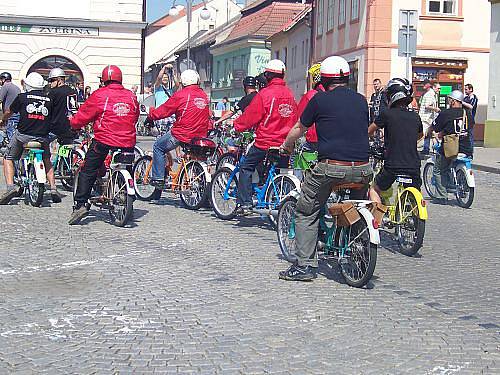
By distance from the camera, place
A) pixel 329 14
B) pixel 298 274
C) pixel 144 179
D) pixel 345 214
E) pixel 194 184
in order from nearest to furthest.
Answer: pixel 345 214, pixel 298 274, pixel 194 184, pixel 144 179, pixel 329 14

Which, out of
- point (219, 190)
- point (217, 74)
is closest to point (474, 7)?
point (219, 190)

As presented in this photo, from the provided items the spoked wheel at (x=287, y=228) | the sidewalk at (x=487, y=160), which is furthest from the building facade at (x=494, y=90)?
the spoked wheel at (x=287, y=228)

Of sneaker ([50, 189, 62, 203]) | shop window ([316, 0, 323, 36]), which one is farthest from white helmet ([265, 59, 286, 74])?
shop window ([316, 0, 323, 36])

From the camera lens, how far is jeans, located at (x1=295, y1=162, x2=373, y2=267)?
7.60 metres

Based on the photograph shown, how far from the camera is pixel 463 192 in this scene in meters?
13.8

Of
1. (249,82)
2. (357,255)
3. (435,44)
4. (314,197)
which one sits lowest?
(357,255)

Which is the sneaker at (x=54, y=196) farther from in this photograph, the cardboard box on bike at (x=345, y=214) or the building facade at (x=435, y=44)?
the building facade at (x=435, y=44)

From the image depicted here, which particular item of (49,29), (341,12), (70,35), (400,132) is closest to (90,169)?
(400,132)

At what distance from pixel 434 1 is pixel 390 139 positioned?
2539 cm

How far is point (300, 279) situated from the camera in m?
7.80

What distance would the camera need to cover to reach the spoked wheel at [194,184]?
1222 centimetres

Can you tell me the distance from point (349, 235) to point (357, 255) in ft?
0.64

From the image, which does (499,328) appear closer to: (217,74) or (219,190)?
(219,190)

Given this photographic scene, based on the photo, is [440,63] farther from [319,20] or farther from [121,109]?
[121,109]
